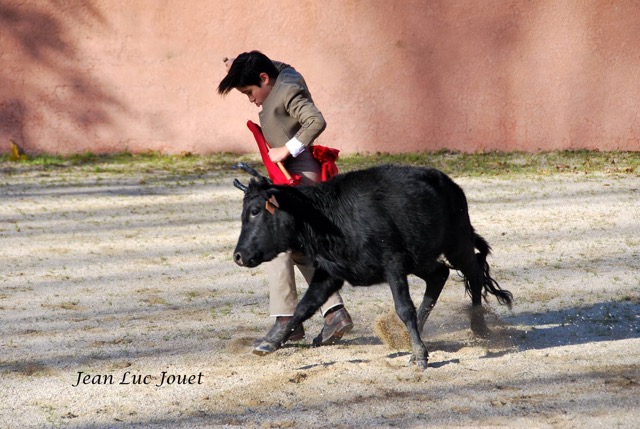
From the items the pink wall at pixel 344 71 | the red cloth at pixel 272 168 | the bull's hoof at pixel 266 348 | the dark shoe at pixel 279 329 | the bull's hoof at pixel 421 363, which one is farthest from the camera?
the pink wall at pixel 344 71

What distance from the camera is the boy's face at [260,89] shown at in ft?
17.7

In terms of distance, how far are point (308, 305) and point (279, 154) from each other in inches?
34.3

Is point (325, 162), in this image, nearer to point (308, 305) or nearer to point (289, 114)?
point (289, 114)

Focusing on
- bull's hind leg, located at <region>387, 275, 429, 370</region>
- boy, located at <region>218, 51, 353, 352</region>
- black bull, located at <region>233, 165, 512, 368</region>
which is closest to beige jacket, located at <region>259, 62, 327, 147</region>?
boy, located at <region>218, 51, 353, 352</region>

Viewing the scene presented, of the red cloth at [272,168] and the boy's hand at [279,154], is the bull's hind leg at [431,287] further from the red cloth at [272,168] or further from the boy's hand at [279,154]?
the boy's hand at [279,154]

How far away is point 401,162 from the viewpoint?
12.0 m

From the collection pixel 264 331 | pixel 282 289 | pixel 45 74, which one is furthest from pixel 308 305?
pixel 45 74

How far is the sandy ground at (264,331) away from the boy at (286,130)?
18 cm

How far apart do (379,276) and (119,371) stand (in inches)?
58.7

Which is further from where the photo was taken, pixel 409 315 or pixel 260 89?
pixel 260 89

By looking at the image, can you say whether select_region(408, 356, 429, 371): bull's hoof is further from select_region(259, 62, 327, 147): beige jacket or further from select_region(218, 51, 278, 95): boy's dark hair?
select_region(218, 51, 278, 95): boy's dark hair

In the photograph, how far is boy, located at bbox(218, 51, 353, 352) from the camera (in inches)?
211

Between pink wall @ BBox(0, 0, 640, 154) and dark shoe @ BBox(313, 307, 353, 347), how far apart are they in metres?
7.21

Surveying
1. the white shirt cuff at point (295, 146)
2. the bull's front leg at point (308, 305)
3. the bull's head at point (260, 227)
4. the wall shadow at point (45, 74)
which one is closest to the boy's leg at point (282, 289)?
the bull's front leg at point (308, 305)
